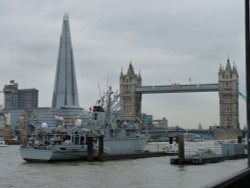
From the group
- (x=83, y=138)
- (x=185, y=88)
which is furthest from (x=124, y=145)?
(x=185, y=88)

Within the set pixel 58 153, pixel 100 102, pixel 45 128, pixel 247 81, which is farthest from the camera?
pixel 100 102

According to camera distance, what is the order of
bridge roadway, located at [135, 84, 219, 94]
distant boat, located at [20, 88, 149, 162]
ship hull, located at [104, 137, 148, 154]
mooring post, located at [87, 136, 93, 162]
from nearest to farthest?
mooring post, located at [87, 136, 93, 162] < distant boat, located at [20, 88, 149, 162] < ship hull, located at [104, 137, 148, 154] < bridge roadway, located at [135, 84, 219, 94]

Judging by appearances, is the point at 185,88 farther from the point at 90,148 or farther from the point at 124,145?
the point at 90,148

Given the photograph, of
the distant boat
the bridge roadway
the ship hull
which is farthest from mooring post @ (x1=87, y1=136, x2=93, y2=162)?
the bridge roadway

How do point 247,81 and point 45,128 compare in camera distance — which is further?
point 45,128

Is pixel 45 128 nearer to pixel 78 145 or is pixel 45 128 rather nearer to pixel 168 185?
pixel 78 145

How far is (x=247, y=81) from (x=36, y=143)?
50.7 metres

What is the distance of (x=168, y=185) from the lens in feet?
103

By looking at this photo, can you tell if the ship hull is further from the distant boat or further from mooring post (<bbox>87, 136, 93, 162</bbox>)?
mooring post (<bbox>87, 136, 93, 162</bbox>)

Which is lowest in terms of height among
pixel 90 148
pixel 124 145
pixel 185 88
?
pixel 90 148

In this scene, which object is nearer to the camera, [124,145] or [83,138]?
[83,138]

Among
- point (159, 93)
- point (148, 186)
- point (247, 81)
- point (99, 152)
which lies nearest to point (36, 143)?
point (99, 152)

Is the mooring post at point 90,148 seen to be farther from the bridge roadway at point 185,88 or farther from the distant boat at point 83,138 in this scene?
the bridge roadway at point 185,88

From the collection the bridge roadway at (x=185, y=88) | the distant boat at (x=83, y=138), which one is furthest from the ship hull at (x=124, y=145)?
the bridge roadway at (x=185, y=88)
